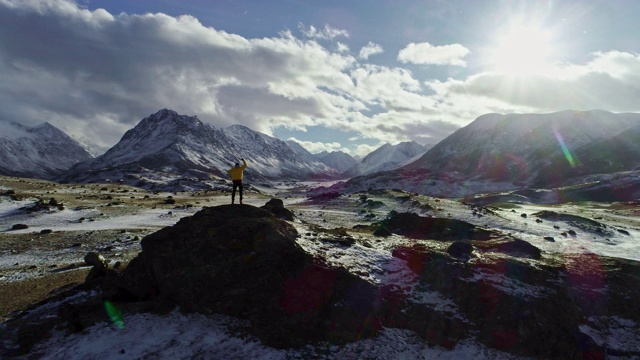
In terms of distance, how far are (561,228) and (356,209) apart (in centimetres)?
3231

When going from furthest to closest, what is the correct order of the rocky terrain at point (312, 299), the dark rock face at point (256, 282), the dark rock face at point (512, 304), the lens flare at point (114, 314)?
the dark rock face at point (512, 304), the dark rock face at point (256, 282), the lens flare at point (114, 314), the rocky terrain at point (312, 299)

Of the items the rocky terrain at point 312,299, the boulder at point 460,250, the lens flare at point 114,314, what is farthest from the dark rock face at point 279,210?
the lens flare at point 114,314

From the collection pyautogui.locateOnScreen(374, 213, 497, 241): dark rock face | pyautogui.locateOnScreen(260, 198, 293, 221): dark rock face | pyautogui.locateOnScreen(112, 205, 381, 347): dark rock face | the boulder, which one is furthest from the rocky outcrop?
pyautogui.locateOnScreen(374, 213, 497, 241): dark rock face

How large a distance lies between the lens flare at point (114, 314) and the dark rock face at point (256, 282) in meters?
1.37

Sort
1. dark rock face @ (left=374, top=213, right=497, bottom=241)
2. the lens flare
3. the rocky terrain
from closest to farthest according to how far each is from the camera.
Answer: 1. the rocky terrain
2. the lens flare
3. dark rock face @ (left=374, top=213, right=497, bottom=241)

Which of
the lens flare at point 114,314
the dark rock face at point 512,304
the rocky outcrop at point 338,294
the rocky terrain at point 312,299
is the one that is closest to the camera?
the rocky terrain at point 312,299

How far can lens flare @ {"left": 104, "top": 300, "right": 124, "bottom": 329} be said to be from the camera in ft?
48.6

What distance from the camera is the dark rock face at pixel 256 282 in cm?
1561

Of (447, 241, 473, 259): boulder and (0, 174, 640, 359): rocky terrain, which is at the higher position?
(447, 241, 473, 259): boulder

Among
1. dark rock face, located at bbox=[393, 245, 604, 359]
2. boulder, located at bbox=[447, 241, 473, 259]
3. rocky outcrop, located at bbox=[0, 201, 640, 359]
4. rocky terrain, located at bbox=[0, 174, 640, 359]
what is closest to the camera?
rocky terrain, located at bbox=[0, 174, 640, 359]

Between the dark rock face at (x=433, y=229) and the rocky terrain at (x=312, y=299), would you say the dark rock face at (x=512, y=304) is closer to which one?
the rocky terrain at (x=312, y=299)

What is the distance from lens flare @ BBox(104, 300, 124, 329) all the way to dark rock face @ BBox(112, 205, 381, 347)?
1.37m

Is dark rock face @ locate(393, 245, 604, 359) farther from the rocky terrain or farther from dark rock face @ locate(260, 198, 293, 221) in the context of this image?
dark rock face @ locate(260, 198, 293, 221)

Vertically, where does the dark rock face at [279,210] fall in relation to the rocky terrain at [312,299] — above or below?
above
